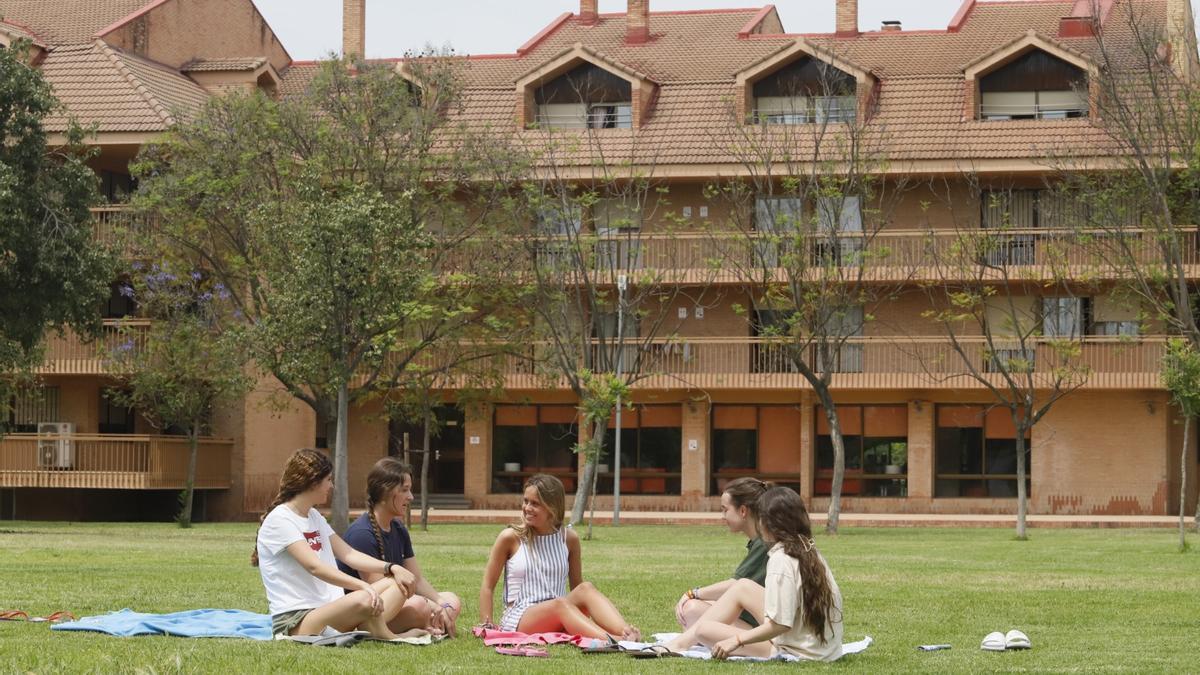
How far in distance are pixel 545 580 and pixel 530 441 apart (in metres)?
37.9

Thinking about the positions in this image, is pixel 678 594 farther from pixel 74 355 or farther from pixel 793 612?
pixel 74 355

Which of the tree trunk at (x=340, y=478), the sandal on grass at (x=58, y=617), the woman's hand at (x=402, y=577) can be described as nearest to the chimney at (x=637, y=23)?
the tree trunk at (x=340, y=478)

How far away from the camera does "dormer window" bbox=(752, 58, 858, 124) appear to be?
45.8 meters

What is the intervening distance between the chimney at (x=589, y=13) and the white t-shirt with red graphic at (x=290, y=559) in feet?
146

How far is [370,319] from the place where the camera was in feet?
96.2

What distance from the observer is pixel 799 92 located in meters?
47.4

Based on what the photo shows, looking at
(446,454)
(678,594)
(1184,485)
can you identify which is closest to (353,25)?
(446,454)

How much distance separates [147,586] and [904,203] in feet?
103

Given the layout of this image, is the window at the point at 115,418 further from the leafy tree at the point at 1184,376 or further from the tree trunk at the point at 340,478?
the leafy tree at the point at 1184,376

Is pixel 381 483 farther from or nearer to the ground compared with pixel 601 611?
farther from the ground

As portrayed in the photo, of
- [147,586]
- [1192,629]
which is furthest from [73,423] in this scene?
[1192,629]

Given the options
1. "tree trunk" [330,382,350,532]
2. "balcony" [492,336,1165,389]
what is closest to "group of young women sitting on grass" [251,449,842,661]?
"tree trunk" [330,382,350,532]

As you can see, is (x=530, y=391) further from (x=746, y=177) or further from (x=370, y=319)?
(x=370, y=319)

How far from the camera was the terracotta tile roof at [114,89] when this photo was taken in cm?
4350
